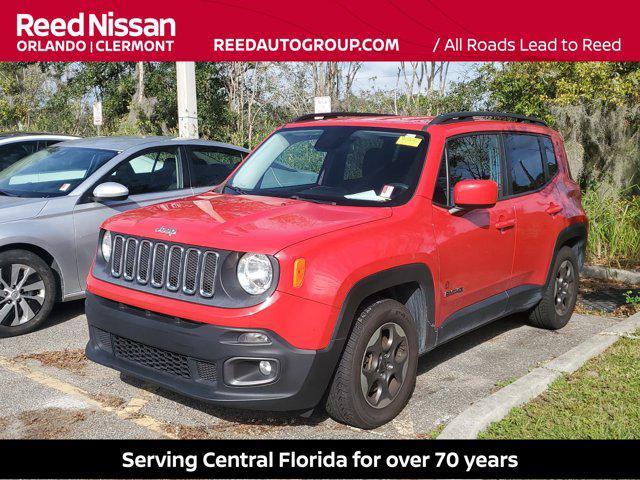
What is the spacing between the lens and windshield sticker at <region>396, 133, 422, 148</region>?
4.77m

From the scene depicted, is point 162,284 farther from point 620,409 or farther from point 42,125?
point 42,125

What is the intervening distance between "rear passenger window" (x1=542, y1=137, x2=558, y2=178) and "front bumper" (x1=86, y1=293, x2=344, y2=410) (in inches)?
129

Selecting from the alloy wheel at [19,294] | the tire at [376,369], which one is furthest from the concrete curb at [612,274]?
the alloy wheel at [19,294]

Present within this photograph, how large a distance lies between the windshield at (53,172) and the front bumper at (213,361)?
2.84 m

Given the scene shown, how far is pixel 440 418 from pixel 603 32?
8.48 metres

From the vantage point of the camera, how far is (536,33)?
11500 mm

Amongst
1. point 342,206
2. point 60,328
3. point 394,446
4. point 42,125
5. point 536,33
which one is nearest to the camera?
point 394,446

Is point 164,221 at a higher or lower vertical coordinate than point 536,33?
lower

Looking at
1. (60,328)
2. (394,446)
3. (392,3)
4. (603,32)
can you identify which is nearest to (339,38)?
(392,3)

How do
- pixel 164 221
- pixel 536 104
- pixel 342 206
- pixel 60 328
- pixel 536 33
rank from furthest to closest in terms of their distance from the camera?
pixel 536 104 → pixel 536 33 → pixel 60 328 → pixel 342 206 → pixel 164 221

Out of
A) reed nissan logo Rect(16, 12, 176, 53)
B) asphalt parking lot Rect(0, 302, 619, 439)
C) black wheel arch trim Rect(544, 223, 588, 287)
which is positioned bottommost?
asphalt parking lot Rect(0, 302, 619, 439)

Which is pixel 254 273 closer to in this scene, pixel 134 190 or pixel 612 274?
pixel 134 190

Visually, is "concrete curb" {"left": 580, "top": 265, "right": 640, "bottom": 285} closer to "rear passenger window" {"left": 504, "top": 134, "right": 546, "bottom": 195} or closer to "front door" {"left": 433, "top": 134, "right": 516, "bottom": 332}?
"rear passenger window" {"left": 504, "top": 134, "right": 546, "bottom": 195}

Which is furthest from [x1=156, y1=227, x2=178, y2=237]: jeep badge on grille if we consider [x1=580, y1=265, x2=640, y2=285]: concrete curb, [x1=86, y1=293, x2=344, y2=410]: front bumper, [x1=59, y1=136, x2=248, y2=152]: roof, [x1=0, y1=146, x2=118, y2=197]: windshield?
[x1=580, y1=265, x2=640, y2=285]: concrete curb
